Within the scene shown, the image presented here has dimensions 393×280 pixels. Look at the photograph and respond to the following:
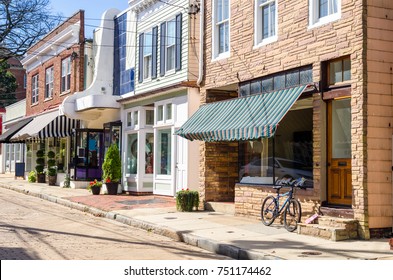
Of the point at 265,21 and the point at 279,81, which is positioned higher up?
the point at 265,21

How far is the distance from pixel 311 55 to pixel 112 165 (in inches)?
429

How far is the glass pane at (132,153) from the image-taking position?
21.0 metres

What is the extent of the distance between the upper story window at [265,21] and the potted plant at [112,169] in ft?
29.2

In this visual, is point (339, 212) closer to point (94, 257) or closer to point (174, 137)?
point (94, 257)

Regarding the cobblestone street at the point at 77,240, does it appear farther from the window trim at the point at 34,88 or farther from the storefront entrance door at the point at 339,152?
the window trim at the point at 34,88

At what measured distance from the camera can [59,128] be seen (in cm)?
2588

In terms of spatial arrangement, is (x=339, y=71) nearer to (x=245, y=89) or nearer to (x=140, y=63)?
(x=245, y=89)

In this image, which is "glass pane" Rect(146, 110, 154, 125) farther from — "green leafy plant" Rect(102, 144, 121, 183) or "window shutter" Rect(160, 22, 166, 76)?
"window shutter" Rect(160, 22, 166, 76)

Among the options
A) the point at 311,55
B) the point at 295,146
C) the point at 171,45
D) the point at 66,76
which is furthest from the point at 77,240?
the point at 66,76

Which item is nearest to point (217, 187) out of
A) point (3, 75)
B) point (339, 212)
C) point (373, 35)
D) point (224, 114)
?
point (224, 114)

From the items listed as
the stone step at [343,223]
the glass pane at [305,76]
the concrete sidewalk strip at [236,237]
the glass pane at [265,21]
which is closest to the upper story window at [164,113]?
the concrete sidewalk strip at [236,237]

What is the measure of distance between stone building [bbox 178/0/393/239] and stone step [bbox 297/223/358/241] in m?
0.27

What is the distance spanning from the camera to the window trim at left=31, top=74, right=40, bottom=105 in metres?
32.0

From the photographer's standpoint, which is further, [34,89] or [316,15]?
[34,89]
